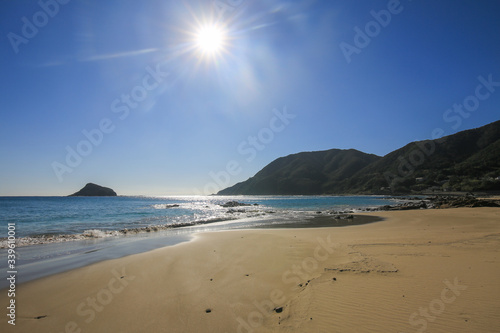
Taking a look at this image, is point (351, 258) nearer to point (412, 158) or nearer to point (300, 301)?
point (300, 301)

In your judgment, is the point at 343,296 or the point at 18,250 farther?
the point at 18,250

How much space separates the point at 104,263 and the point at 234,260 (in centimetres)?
538

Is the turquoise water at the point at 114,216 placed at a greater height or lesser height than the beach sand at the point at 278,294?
greater

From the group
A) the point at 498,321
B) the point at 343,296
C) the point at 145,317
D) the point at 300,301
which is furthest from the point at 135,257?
the point at 498,321

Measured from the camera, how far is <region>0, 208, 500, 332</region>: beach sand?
449 cm

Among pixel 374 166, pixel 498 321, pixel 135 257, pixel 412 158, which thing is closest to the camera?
pixel 498 321

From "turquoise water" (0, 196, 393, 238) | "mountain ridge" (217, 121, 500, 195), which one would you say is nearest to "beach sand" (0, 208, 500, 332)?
"turquoise water" (0, 196, 393, 238)

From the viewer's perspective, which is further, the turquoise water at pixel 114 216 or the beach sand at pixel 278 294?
the turquoise water at pixel 114 216

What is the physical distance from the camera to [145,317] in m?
4.88

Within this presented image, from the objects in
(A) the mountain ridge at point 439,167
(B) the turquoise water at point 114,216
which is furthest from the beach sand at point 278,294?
(A) the mountain ridge at point 439,167

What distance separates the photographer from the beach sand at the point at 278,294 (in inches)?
177

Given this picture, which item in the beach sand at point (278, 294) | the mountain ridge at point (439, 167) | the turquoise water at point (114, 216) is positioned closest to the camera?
the beach sand at point (278, 294)

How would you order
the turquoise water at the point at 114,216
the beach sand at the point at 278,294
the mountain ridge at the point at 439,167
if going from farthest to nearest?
1. the mountain ridge at the point at 439,167
2. the turquoise water at the point at 114,216
3. the beach sand at the point at 278,294

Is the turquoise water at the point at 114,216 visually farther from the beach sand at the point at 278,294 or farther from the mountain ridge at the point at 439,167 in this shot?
the mountain ridge at the point at 439,167
